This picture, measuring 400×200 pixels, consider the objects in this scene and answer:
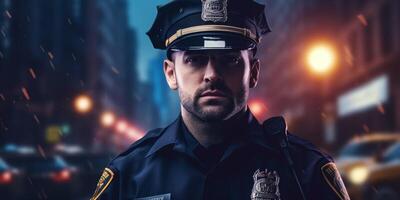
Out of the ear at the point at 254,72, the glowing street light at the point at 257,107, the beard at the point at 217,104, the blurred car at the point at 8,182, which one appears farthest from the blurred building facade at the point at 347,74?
the beard at the point at 217,104

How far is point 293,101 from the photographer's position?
228 ft

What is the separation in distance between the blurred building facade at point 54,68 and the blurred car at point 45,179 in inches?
550

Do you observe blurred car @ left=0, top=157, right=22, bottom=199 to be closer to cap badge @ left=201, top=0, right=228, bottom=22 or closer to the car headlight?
the car headlight

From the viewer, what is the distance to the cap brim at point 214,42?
2598mm

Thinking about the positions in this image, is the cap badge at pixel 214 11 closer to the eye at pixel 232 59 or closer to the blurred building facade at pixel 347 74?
the eye at pixel 232 59

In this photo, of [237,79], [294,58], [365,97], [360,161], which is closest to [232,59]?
[237,79]

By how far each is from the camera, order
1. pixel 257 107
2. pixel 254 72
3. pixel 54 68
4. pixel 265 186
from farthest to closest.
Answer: pixel 54 68, pixel 257 107, pixel 254 72, pixel 265 186

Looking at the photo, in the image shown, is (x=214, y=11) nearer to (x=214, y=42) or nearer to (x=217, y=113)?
(x=214, y=42)

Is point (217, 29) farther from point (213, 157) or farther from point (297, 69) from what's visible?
point (297, 69)

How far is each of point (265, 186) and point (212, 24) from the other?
704mm

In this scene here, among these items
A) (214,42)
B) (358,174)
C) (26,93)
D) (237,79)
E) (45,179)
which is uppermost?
(214,42)

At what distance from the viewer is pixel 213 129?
2.63 metres

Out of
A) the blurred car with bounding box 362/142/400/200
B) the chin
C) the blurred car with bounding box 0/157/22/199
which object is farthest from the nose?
the blurred car with bounding box 0/157/22/199

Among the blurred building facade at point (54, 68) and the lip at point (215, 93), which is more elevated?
the lip at point (215, 93)
